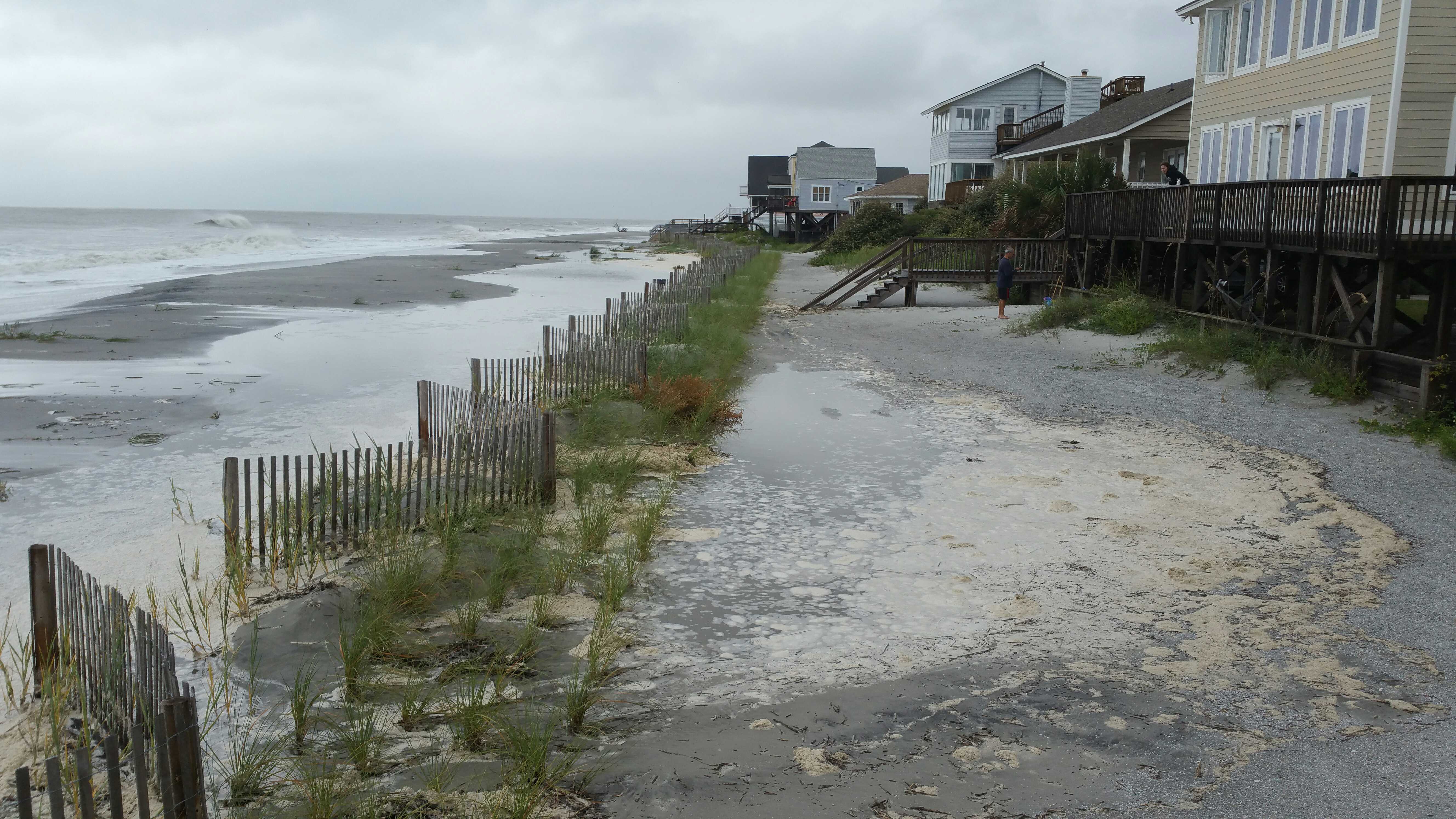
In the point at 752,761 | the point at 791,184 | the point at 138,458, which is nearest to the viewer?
the point at 752,761

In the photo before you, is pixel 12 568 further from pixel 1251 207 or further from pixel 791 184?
pixel 791 184

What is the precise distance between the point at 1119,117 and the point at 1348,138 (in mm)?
17483

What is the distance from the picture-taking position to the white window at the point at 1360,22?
17406 millimetres

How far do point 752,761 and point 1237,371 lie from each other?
1320 centimetres

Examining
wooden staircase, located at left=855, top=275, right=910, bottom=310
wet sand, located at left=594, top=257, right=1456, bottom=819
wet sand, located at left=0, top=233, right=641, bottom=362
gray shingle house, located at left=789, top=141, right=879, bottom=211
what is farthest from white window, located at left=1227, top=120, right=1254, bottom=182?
gray shingle house, located at left=789, top=141, right=879, bottom=211

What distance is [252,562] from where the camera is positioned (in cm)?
747

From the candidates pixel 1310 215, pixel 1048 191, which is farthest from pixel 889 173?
pixel 1310 215

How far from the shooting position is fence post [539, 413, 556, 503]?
30.4ft

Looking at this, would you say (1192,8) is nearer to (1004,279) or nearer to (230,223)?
(1004,279)

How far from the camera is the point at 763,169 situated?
4405 inches

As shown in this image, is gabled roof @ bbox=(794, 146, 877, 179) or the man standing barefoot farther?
gabled roof @ bbox=(794, 146, 877, 179)

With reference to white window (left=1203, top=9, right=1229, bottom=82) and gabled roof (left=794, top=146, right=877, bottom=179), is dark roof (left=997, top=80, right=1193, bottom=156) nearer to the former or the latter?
white window (left=1203, top=9, right=1229, bottom=82)

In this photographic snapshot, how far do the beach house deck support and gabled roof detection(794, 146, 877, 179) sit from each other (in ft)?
227

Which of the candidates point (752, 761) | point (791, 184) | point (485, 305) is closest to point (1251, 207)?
point (752, 761)
